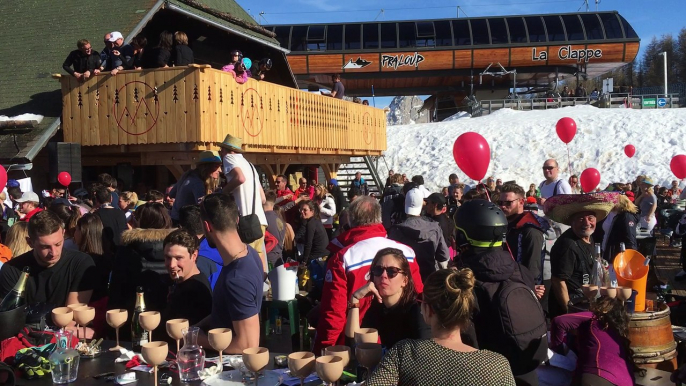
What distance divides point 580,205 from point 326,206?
21.2 ft

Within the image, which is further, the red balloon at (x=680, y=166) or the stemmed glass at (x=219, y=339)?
the red balloon at (x=680, y=166)

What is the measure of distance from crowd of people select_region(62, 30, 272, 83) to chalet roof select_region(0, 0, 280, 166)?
4.51 feet

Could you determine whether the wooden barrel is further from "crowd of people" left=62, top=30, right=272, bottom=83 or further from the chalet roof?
the chalet roof

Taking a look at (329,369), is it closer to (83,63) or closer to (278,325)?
(278,325)

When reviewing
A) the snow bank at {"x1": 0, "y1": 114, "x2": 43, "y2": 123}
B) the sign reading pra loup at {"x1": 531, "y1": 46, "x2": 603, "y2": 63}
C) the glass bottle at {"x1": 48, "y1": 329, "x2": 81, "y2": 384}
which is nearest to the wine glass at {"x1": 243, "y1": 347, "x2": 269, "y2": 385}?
the glass bottle at {"x1": 48, "y1": 329, "x2": 81, "y2": 384}

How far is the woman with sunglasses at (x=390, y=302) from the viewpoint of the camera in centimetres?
362

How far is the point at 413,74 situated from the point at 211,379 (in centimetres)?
3385

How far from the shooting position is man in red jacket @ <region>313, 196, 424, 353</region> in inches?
155

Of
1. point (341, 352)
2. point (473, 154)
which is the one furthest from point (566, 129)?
point (341, 352)

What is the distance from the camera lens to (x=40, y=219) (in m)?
4.44

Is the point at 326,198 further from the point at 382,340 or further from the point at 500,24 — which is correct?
the point at 500,24

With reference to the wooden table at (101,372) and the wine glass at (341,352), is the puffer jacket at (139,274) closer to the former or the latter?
the wooden table at (101,372)

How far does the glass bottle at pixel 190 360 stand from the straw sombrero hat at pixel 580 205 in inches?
133

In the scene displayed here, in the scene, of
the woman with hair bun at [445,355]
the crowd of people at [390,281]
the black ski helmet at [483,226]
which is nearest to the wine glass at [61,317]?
the crowd of people at [390,281]
